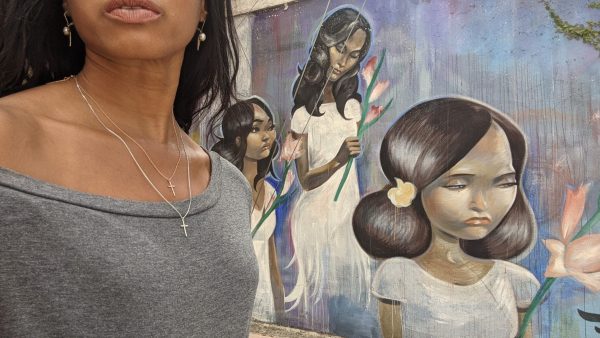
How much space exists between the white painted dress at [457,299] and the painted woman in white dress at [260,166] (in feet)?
3.80

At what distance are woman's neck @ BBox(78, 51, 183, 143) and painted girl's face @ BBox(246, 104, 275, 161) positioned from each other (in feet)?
13.6

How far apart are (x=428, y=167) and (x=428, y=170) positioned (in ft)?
0.07

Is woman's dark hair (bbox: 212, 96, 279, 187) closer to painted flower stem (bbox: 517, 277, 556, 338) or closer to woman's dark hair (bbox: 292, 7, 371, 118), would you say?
woman's dark hair (bbox: 292, 7, 371, 118)

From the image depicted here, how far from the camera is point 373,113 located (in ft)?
15.4

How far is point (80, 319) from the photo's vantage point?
93 centimetres

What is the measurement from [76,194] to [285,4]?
4591 mm

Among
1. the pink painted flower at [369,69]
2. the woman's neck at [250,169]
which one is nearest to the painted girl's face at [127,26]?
the pink painted flower at [369,69]

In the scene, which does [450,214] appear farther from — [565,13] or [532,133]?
[565,13]

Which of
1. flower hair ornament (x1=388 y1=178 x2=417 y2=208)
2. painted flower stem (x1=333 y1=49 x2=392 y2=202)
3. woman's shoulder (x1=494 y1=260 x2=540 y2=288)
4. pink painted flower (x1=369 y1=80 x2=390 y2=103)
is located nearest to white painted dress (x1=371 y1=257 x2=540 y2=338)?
woman's shoulder (x1=494 y1=260 x2=540 y2=288)

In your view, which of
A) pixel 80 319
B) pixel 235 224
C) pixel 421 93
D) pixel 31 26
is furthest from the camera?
pixel 421 93

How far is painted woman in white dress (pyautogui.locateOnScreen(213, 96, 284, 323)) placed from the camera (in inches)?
210

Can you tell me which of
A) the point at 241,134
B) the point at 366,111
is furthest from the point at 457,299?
the point at 241,134

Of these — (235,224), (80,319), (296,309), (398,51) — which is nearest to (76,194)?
(80,319)

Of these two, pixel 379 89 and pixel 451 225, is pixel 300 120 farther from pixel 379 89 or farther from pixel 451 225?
pixel 451 225
